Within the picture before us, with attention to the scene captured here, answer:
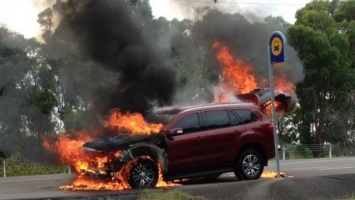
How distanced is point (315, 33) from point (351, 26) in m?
4.90

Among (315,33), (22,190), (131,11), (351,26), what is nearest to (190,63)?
(131,11)

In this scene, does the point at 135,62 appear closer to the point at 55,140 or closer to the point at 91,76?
the point at 91,76

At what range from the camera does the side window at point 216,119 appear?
41.6 feet

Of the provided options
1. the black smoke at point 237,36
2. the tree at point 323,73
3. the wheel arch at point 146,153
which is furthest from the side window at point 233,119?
the tree at point 323,73

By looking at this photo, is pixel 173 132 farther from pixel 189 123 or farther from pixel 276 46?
pixel 276 46

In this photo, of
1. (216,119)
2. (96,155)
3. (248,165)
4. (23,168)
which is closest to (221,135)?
(216,119)

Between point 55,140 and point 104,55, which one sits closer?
point 55,140

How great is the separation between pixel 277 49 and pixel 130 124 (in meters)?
3.52

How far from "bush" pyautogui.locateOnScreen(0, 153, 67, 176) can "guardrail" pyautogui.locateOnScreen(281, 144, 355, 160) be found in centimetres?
1268

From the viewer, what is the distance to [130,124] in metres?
13.0

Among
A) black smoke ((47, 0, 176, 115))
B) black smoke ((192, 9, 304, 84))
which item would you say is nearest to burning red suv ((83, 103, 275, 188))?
black smoke ((47, 0, 176, 115))

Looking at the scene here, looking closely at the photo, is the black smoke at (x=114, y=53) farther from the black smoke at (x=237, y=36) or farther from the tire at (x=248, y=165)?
the tire at (x=248, y=165)

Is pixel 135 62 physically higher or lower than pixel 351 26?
lower

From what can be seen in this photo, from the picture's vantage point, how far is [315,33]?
31.1 meters
